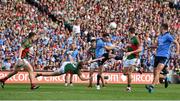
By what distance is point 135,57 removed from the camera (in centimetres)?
2741

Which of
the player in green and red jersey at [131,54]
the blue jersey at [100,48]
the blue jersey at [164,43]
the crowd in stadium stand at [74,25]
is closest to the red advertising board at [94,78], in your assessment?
the crowd in stadium stand at [74,25]

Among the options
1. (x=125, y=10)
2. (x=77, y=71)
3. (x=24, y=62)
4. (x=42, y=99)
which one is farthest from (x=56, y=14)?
(x=42, y=99)

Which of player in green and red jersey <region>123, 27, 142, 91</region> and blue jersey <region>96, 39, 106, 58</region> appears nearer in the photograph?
player in green and red jersey <region>123, 27, 142, 91</region>

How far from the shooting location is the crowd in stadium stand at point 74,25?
3978 cm

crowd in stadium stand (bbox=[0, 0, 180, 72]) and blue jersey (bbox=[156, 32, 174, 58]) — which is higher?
crowd in stadium stand (bbox=[0, 0, 180, 72])

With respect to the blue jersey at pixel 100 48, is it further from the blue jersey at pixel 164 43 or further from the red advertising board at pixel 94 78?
the red advertising board at pixel 94 78

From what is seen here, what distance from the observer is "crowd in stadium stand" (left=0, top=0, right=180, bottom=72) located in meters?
39.8

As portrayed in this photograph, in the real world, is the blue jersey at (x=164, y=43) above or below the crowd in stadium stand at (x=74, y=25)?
below

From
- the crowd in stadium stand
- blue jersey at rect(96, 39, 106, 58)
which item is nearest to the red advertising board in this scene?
the crowd in stadium stand

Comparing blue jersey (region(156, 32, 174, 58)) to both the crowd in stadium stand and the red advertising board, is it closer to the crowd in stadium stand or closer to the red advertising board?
the crowd in stadium stand

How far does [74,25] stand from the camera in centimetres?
4441

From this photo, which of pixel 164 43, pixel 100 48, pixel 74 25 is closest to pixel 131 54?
pixel 164 43

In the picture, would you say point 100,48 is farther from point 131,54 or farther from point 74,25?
point 74,25

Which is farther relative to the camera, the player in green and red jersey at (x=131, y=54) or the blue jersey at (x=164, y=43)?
the player in green and red jersey at (x=131, y=54)
